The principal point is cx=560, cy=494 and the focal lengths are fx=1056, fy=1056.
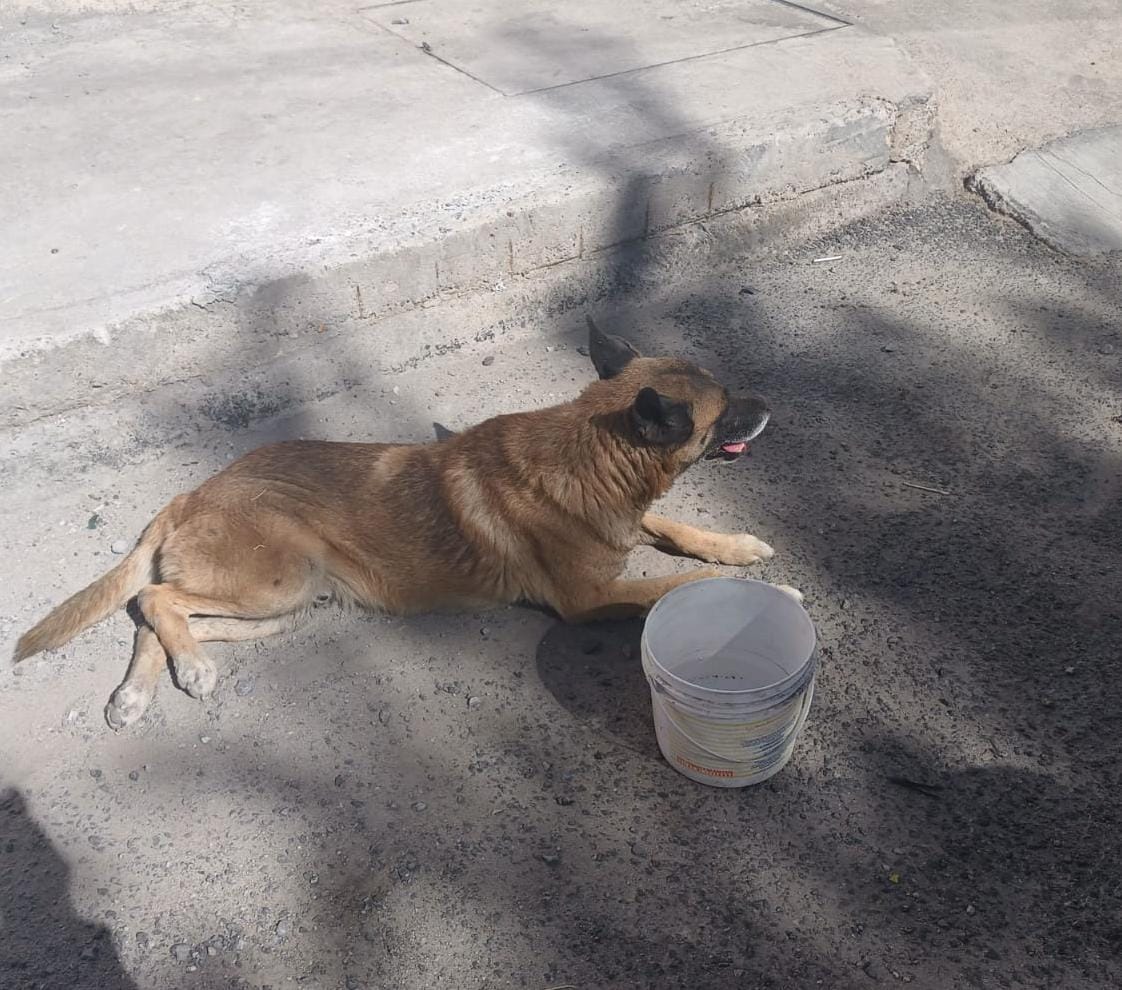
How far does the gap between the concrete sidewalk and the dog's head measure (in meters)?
1.73

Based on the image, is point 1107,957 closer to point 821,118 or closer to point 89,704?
point 89,704

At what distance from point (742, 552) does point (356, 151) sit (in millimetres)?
3308

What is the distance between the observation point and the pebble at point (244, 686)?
386cm

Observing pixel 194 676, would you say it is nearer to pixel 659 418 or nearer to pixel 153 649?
pixel 153 649

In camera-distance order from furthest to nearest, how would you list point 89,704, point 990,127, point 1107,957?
1. point 990,127
2. point 89,704
3. point 1107,957

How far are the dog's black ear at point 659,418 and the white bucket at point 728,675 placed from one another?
1.66 ft

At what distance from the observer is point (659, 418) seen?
3531mm

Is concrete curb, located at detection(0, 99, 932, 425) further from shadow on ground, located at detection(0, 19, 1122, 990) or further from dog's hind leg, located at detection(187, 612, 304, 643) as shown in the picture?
dog's hind leg, located at detection(187, 612, 304, 643)

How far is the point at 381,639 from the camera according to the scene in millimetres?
4086

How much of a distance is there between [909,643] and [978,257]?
3471 mm

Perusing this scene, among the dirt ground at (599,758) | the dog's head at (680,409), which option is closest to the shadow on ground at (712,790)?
the dirt ground at (599,758)

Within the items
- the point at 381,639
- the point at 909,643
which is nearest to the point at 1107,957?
the point at 909,643

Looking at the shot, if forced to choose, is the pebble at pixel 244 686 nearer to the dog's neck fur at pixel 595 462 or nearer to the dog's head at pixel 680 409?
the dog's neck fur at pixel 595 462

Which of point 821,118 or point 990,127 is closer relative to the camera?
point 821,118
